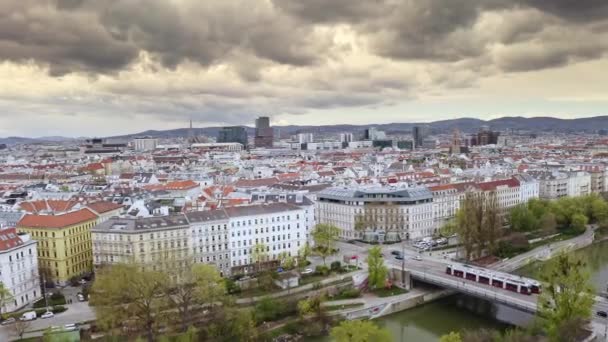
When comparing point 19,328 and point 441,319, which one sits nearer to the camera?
point 19,328

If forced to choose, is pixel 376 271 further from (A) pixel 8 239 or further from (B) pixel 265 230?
(A) pixel 8 239

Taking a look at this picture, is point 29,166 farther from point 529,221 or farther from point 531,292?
point 531,292

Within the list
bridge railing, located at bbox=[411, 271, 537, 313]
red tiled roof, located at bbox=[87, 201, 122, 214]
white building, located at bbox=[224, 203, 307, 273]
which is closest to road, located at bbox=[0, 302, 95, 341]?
white building, located at bbox=[224, 203, 307, 273]

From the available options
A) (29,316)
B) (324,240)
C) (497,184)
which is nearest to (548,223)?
(497,184)

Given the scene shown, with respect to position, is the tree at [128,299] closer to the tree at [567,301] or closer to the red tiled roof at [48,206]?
the red tiled roof at [48,206]

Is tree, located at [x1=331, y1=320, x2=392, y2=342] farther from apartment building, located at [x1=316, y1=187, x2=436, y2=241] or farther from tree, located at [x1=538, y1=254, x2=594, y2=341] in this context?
apartment building, located at [x1=316, y1=187, x2=436, y2=241]

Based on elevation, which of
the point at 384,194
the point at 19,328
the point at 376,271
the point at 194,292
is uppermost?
the point at 384,194

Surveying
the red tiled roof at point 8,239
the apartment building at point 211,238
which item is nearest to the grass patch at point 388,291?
the apartment building at point 211,238
